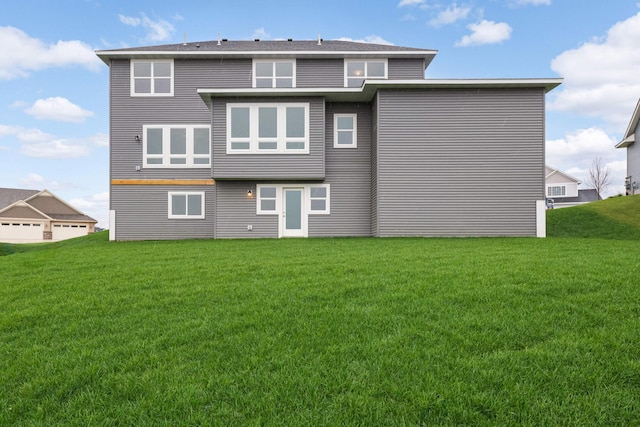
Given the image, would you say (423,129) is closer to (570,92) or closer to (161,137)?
(161,137)

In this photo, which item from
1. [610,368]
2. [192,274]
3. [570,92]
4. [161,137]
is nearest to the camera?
[610,368]

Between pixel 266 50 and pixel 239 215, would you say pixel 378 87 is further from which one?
pixel 239 215

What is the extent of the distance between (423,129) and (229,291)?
11.4m

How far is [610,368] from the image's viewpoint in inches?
123

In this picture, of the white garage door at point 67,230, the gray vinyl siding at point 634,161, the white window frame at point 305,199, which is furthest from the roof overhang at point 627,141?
the white garage door at point 67,230

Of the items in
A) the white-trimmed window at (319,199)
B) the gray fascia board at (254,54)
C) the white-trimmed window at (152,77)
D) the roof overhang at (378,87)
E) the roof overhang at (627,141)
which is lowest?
the white-trimmed window at (319,199)

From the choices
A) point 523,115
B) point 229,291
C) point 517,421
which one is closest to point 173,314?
point 229,291

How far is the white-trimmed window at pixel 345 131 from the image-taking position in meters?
16.5

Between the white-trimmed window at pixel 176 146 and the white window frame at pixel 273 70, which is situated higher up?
the white window frame at pixel 273 70

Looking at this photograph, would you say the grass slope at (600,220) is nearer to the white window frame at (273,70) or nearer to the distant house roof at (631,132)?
the distant house roof at (631,132)

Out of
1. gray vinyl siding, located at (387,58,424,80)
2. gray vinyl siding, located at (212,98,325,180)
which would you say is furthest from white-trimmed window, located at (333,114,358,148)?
gray vinyl siding, located at (387,58,424,80)

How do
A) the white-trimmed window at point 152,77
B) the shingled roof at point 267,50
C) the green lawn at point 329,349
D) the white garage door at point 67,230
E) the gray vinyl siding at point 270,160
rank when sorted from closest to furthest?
1. the green lawn at point 329,349
2. the gray vinyl siding at point 270,160
3. the shingled roof at point 267,50
4. the white-trimmed window at point 152,77
5. the white garage door at point 67,230

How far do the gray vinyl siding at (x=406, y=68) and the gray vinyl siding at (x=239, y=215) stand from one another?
8.77m

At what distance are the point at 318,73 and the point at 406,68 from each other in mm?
4200
